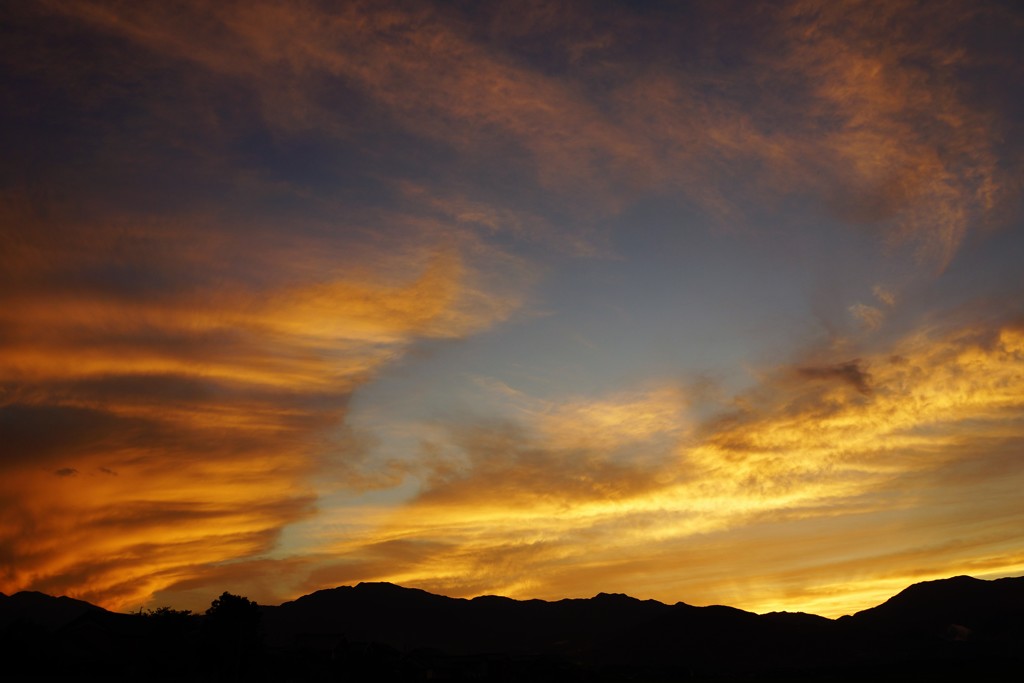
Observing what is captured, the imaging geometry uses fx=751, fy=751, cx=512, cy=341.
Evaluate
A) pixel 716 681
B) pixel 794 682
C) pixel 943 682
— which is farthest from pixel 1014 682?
pixel 716 681

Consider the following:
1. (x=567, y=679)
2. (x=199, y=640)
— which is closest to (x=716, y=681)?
(x=567, y=679)

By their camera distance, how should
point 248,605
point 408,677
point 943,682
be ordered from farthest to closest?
1. point 943,682
2. point 408,677
3. point 248,605

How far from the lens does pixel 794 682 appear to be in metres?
142

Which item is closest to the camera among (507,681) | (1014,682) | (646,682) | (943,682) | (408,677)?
(408,677)

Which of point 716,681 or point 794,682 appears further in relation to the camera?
point 716,681

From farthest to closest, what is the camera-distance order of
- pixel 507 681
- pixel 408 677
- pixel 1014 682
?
1. pixel 507 681
2. pixel 1014 682
3. pixel 408 677

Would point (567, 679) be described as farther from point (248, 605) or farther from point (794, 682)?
point (248, 605)

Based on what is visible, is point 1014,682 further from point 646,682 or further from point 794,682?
point 646,682

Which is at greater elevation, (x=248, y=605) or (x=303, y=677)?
(x=248, y=605)

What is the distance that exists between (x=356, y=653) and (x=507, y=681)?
2999 cm

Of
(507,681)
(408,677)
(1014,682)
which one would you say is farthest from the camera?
(507,681)

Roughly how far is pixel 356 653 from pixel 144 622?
3638 cm

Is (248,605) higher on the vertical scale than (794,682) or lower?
higher

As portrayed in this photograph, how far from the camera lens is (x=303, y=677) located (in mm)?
81812
